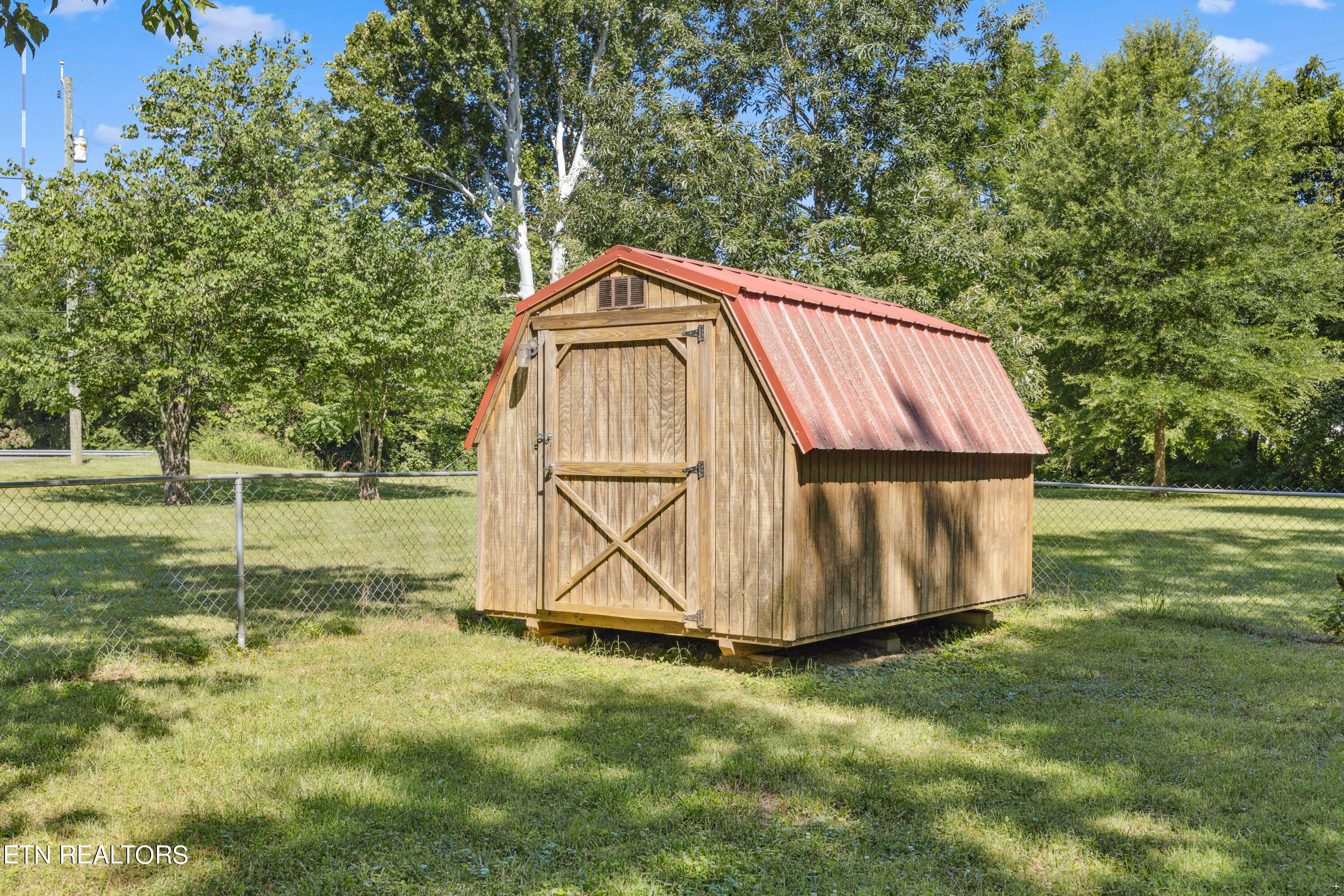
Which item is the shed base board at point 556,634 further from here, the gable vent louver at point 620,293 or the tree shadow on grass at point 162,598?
the gable vent louver at point 620,293

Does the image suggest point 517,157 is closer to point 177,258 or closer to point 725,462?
point 177,258

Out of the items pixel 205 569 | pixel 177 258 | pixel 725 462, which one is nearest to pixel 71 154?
pixel 177 258

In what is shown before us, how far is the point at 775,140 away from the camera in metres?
21.2

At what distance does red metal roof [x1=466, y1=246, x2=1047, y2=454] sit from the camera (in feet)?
23.6

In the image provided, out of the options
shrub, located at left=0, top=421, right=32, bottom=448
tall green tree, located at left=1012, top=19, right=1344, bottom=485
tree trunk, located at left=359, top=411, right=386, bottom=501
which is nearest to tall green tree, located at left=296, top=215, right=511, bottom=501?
tree trunk, located at left=359, top=411, right=386, bottom=501

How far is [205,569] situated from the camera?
11695 mm

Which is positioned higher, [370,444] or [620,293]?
[620,293]

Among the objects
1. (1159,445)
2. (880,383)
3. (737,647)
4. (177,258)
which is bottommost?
(737,647)

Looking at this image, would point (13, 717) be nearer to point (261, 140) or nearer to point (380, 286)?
point (380, 286)

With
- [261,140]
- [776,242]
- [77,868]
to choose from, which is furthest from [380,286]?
[77,868]

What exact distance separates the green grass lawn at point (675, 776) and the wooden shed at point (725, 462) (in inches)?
24.5

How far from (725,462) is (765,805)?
3.15 m

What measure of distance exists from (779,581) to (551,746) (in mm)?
2199

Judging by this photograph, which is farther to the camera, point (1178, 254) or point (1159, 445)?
point (1178, 254)
